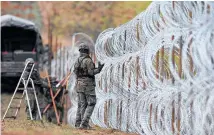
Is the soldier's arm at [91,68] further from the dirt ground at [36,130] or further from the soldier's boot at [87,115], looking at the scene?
the dirt ground at [36,130]

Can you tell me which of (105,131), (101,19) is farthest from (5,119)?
(101,19)

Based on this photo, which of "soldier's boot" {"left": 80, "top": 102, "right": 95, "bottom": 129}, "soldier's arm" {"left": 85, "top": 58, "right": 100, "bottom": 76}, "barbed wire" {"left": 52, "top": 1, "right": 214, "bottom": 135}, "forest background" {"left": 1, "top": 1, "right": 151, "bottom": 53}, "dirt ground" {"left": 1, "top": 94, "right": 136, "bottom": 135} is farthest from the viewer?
"forest background" {"left": 1, "top": 1, "right": 151, "bottom": 53}

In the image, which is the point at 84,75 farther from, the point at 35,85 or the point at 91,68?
the point at 35,85

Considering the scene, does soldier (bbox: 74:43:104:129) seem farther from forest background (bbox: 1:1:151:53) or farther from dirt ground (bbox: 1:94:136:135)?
forest background (bbox: 1:1:151:53)

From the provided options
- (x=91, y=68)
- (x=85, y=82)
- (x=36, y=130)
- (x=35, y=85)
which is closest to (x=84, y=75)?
(x=85, y=82)

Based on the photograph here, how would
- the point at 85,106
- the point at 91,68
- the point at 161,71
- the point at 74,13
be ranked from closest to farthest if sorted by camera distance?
1. the point at 161,71
2. the point at 91,68
3. the point at 85,106
4. the point at 74,13

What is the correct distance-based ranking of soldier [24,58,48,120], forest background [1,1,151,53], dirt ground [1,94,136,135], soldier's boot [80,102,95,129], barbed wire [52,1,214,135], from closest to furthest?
barbed wire [52,1,214,135], dirt ground [1,94,136,135], soldier's boot [80,102,95,129], soldier [24,58,48,120], forest background [1,1,151,53]

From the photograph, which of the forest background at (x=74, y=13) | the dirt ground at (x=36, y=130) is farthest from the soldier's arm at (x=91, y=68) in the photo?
the forest background at (x=74, y=13)

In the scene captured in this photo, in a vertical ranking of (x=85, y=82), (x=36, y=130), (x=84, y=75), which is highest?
(x=84, y=75)

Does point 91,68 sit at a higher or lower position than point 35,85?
higher

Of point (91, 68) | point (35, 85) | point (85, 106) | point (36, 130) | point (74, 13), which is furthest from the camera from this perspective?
point (74, 13)

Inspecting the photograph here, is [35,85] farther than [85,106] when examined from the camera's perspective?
Yes

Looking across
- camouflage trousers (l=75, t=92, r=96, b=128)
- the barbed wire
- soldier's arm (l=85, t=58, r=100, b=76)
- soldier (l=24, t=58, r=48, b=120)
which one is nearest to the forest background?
soldier (l=24, t=58, r=48, b=120)

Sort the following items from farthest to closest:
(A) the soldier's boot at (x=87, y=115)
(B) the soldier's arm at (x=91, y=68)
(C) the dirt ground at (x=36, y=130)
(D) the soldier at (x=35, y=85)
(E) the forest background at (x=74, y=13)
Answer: (E) the forest background at (x=74, y=13) < (D) the soldier at (x=35, y=85) < (A) the soldier's boot at (x=87, y=115) < (B) the soldier's arm at (x=91, y=68) < (C) the dirt ground at (x=36, y=130)
